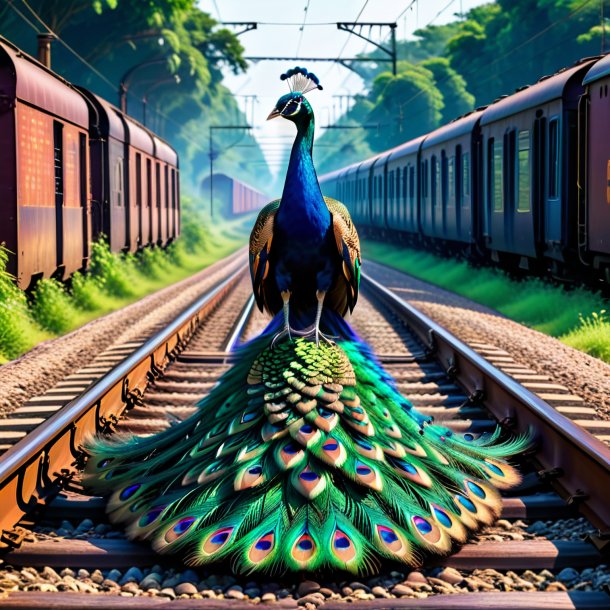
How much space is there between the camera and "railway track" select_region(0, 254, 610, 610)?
407cm

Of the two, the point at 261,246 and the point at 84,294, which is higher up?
the point at 261,246

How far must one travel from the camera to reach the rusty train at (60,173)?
1162 cm

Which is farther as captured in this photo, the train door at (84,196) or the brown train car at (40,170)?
the train door at (84,196)

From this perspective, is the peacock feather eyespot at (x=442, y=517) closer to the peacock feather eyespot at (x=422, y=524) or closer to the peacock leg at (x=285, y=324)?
the peacock feather eyespot at (x=422, y=524)

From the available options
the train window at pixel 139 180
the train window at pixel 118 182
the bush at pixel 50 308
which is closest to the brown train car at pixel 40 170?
the bush at pixel 50 308

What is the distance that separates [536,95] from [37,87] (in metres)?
6.78

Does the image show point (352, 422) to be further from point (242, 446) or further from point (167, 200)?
point (167, 200)

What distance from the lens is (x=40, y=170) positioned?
13.0 metres

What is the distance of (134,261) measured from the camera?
24312 millimetres

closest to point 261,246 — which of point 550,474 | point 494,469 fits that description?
point 494,469

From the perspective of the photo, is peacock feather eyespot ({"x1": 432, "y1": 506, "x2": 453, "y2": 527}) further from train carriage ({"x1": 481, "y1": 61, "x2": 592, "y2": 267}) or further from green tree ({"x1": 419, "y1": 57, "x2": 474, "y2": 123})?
green tree ({"x1": 419, "y1": 57, "x2": 474, "y2": 123})

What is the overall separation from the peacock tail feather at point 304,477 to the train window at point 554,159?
9331 mm

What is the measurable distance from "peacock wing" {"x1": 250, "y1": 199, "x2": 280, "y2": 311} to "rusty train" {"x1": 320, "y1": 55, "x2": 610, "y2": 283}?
730 cm

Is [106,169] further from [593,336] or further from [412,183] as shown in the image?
[412,183]
